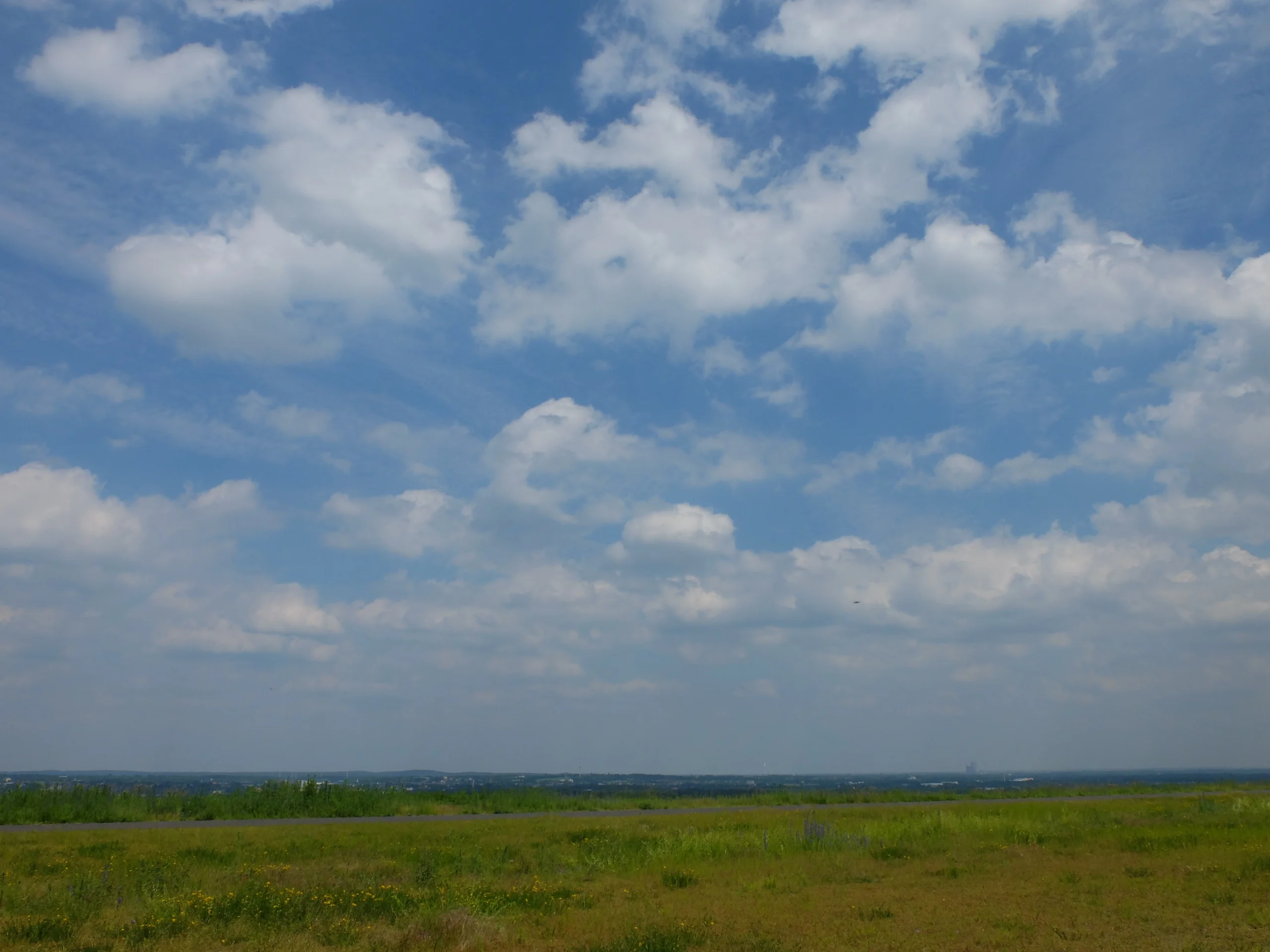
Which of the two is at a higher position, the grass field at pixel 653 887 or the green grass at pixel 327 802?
the grass field at pixel 653 887

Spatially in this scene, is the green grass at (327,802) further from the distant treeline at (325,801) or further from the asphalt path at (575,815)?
the asphalt path at (575,815)

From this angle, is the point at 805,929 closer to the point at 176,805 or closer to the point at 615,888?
the point at 615,888

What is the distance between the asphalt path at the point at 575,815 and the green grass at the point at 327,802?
3.15 ft

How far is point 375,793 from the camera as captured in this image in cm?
4319

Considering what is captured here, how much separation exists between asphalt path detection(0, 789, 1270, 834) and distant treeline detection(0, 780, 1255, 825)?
1018 mm

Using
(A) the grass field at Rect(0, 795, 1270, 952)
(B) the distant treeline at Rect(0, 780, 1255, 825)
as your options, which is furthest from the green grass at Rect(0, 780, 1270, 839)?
(A) the grass field at Rect(0, 795, 1270, 952)

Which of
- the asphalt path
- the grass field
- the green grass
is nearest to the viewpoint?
the grass field

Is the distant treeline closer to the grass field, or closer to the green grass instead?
the green grass

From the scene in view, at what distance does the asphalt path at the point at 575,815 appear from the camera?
32.6 metres

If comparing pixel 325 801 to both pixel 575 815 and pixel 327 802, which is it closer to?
pixel 327 802

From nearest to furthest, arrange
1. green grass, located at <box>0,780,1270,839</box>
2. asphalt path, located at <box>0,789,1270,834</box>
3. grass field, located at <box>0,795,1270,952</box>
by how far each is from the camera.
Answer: grass field, located at <box>0,795,1270,952</box> < asphalt path, located at <box>0,789,1270,834</box> < green grass, located at <box>0,780,1270,839</box>

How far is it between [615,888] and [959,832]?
15388 mm

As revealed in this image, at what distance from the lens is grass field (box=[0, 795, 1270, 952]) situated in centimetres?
1523

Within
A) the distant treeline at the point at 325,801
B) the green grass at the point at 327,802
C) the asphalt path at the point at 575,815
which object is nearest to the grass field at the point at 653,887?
the asphalt path at the point at 575,815
